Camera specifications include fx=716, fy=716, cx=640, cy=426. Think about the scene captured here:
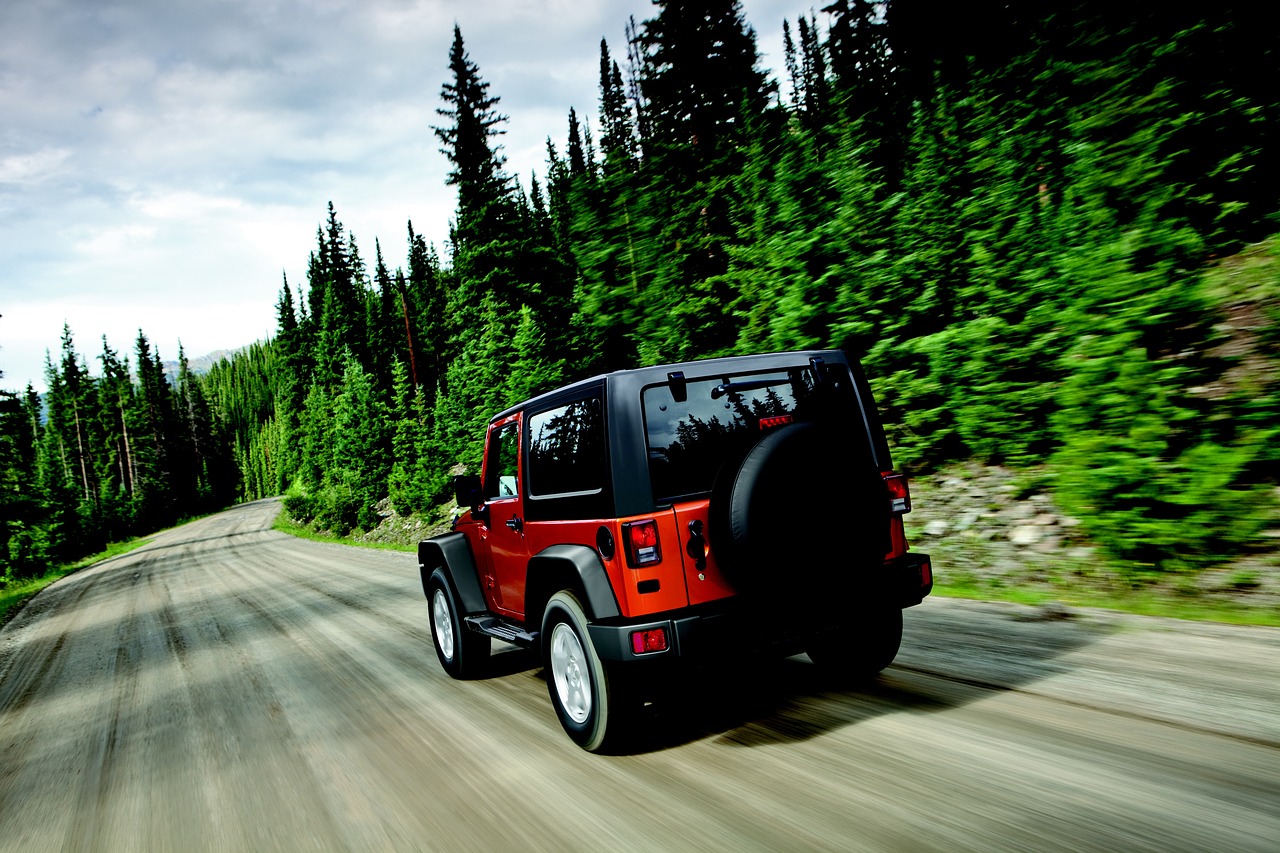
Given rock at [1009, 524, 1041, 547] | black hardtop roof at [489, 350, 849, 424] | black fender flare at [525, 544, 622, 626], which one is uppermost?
black hardtop roof at [489, 350, 849, 424]

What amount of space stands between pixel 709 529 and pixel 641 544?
0.37 metres

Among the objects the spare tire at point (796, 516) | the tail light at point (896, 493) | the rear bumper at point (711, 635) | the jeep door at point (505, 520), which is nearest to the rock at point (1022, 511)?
the tail light at point (896, 493)

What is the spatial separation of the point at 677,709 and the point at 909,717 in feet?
4.78

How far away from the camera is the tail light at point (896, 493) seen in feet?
13.9

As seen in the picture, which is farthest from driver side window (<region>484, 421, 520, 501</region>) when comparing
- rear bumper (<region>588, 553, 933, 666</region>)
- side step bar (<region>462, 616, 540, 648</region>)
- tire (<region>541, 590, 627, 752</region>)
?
rear bumper (<region>588, 553, 933, 666</region>)

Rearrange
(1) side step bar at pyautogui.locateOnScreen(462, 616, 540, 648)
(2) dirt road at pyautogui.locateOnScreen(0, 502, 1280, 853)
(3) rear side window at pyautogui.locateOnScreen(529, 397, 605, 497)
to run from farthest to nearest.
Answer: (1) side step bar at pyautogui.locateOnScreen(462, 616, 540, 648) < (3) rear side window at pyautogui.locateOnScreen(529, 397, 605, 497) < (2) dirt road at pyautogui.locateOnScreen(0, 502, 1280, 853)

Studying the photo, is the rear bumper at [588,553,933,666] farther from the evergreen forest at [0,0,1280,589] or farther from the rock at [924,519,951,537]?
the rock at [924,519,951,537]

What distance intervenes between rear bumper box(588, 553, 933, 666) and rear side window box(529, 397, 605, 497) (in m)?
0.78

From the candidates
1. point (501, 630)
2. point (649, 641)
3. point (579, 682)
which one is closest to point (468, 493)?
point (501, 630)

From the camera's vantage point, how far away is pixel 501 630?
5.33 metres

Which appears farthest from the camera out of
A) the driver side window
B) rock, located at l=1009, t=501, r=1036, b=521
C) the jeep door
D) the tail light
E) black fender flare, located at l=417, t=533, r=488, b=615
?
rock, located at l=1009, t=501, r=1036, b=521

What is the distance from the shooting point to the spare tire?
11.8 ft

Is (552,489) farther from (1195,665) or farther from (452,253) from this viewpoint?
(452,253)

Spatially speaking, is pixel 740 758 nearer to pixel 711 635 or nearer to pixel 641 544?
pixel 711 635
